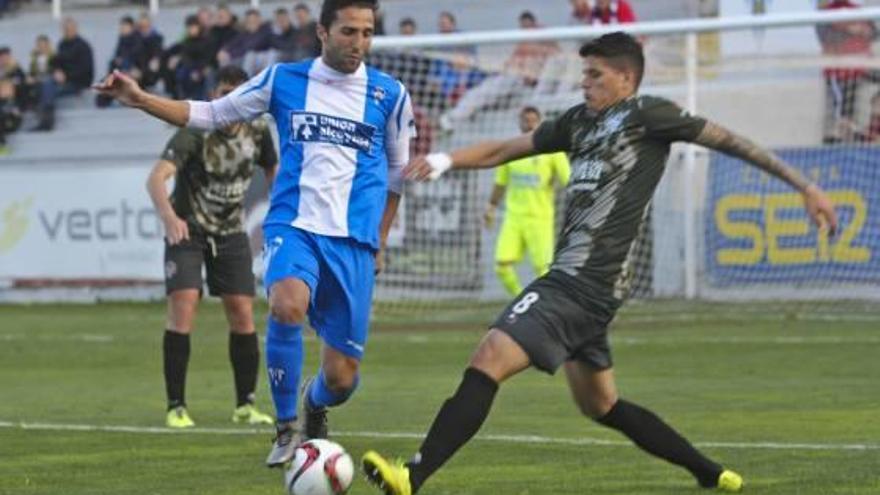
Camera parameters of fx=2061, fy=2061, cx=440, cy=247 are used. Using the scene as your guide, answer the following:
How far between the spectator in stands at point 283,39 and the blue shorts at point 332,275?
20647 mm

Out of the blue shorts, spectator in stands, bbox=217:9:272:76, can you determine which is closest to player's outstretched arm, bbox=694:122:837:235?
the blue shorts

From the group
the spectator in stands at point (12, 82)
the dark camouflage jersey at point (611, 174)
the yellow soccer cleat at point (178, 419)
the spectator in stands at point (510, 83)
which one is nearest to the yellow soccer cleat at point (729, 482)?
the dark camouflage jersey at point (611, 174)

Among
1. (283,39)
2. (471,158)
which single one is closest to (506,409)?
(471,158)

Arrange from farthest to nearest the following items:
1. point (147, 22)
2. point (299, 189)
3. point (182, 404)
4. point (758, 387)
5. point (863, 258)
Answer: point (147, 22)
point (863, 258)
point (758, 387)
point (182, 404)
point (299, 189)

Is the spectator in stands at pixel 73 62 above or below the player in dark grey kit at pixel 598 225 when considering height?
below

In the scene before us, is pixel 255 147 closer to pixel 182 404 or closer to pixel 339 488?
pixel 182 404

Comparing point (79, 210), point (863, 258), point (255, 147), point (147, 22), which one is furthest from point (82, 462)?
point (147, 22)

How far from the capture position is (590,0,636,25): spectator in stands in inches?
1096

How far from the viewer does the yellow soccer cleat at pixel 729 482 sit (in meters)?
9.41

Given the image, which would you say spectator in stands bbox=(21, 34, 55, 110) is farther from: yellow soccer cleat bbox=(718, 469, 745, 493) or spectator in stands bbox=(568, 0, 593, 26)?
yellow soccer cleat bbox=(718, 469, 745, 493)

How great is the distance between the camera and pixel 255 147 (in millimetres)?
13617

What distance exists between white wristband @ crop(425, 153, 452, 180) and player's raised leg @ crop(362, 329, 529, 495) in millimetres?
743

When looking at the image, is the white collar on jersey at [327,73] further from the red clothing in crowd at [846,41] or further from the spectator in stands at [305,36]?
the spectator in stands at [305,36]

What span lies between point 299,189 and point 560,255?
1.81 meters
